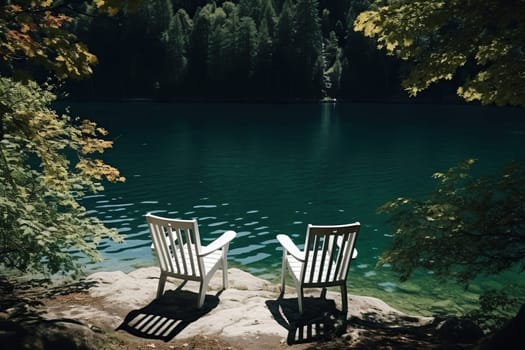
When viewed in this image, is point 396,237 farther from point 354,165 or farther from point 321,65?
point 321,65

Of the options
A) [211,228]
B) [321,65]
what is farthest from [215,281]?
[321,65]

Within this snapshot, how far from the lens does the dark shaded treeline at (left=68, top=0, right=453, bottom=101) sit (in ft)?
302

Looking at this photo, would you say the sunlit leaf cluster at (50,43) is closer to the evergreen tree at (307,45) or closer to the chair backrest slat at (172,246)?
the chair backrest slat at (172,246)

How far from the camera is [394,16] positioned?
588 centimetres

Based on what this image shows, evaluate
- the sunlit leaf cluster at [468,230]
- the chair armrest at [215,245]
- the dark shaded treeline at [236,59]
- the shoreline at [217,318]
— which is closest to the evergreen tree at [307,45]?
the dark shaded treeline at [236,59]

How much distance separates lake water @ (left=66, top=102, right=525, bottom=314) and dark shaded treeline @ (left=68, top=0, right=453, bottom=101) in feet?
117

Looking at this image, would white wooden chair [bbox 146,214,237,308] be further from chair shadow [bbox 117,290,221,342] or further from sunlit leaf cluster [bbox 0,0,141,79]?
sunlit leaf cluster [bbox 0,0,141,79]

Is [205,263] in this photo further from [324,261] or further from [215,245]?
[324,261]

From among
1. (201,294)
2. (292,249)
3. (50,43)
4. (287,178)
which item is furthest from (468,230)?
(287,178)

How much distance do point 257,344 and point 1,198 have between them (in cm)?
411

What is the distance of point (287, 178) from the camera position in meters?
27.3

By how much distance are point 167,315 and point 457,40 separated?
5.30m

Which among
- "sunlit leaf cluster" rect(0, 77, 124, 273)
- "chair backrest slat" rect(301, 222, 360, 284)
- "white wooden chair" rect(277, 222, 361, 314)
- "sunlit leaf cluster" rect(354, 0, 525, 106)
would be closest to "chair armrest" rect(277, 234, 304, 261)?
"white wooden chair" rect(277, 222, 361, 314)

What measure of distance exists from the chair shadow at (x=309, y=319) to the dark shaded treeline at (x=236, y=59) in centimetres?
8644
